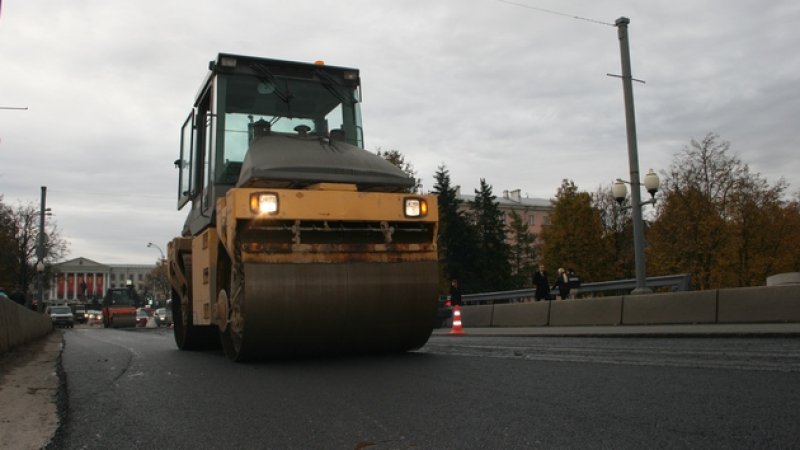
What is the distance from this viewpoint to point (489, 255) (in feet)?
206

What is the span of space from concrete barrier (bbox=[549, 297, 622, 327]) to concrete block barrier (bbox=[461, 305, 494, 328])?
3.91 metres

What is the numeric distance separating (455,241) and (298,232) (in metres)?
53.5

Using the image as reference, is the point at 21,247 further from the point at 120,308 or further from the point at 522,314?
the point at 522,314

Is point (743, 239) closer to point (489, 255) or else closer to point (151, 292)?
point (489, 255)

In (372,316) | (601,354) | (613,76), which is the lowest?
(601,354)

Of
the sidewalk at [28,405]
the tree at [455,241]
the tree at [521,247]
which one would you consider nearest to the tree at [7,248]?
the tree at [455,241]

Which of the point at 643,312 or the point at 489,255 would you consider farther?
the point at 489,255

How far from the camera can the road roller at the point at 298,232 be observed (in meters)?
6.50

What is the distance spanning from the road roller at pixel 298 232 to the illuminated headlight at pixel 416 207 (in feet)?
0.04

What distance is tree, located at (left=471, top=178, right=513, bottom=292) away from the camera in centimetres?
6088

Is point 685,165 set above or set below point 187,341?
above

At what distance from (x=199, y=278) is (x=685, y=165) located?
39292mm

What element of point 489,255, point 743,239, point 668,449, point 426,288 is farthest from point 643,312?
point 489,255

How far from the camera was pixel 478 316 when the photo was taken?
2219 cm
